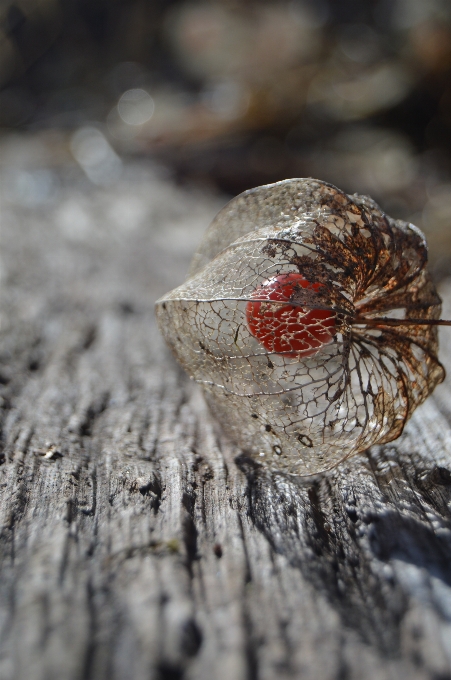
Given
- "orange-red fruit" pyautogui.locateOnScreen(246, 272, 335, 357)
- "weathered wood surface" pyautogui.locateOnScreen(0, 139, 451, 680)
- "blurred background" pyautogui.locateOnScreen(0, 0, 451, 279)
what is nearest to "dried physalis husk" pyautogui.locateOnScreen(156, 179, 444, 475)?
"orange-red fruit" pyautogui.locateOnScreen(246, 272, 335, 357)

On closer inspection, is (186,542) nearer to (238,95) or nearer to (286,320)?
(286,320)

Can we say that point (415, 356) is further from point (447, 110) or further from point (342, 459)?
point (447, 110)

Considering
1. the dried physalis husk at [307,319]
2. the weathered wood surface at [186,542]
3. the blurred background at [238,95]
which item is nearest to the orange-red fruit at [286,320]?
the dried physalis husk at [307,319]

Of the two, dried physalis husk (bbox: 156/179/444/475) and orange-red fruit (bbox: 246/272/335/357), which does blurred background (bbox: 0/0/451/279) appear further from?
orange-red fruit (bbox: 246/272/335/357)

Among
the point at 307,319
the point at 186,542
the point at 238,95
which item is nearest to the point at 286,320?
the point at 307,319

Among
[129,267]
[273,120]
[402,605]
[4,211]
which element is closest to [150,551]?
[402,605]
